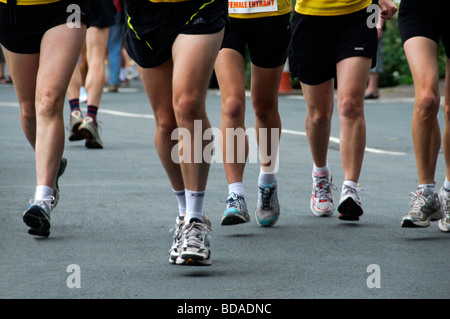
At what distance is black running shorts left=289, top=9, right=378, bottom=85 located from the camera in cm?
575

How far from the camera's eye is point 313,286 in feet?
13.9

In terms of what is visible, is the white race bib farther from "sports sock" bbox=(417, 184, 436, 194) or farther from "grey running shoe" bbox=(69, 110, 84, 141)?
"grey running shoe" bbox=(69, 110, 84, 141)

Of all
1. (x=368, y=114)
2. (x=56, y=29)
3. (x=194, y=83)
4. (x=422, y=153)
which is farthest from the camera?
(x=368, y=114)

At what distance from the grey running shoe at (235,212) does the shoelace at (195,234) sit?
2.49 ft

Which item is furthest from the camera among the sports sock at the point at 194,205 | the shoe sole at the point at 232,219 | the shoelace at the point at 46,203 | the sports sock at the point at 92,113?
the sports sock at the point at 92,113

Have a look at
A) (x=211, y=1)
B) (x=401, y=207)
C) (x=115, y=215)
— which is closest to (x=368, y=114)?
(x=401, y=207)

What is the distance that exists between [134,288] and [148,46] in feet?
4.48

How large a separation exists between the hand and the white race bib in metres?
0.68

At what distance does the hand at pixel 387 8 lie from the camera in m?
5.78

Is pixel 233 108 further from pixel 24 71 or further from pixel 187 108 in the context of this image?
pixel 24 71

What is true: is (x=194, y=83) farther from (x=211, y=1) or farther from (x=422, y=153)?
(x=422, y=153)

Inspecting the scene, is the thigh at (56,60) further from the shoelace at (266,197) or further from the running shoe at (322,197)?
the running shoe at (322,197)

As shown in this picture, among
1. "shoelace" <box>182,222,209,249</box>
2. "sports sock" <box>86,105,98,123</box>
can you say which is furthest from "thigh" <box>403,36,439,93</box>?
"sports sock" <box>86,105,98,123</box>

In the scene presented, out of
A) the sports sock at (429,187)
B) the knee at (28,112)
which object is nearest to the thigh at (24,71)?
the knee at (28,112)
